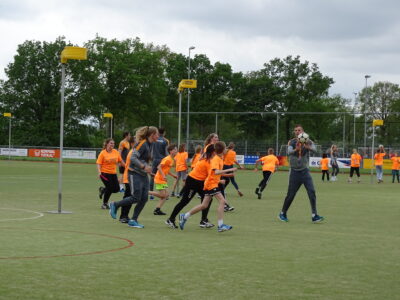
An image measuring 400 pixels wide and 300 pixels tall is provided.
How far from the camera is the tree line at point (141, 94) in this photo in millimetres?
74812

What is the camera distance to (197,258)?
29.3 feet

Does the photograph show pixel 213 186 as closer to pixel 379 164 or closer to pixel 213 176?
pixel 213 176

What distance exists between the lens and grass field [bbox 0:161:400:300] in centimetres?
690

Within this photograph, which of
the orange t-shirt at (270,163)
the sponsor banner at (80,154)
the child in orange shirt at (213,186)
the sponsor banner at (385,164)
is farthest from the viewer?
the sponsor banner at (80,154)

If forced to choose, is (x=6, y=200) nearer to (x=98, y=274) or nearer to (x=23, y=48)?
(x=98, y=274)

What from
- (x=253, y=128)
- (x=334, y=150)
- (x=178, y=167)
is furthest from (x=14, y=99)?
(x=178, y=167)

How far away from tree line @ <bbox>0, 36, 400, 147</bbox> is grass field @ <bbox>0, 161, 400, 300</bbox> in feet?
165

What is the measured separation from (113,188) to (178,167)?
5140 mm

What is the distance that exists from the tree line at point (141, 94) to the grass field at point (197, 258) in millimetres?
50438

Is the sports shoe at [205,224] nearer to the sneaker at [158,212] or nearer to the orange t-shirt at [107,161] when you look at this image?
the sneaker at [158,212]

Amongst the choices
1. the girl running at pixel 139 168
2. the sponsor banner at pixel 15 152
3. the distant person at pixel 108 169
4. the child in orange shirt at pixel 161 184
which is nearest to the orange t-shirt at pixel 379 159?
the child in orange shirt at pixel 161 184

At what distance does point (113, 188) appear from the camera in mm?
16656

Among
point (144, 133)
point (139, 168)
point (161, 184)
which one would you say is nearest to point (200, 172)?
point (139, 168)

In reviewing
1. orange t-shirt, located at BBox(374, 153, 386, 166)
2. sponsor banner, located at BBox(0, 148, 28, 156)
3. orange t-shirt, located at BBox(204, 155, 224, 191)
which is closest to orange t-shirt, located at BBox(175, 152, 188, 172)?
orange t-shirt, located at BBox(204, 155, 224, 191)
